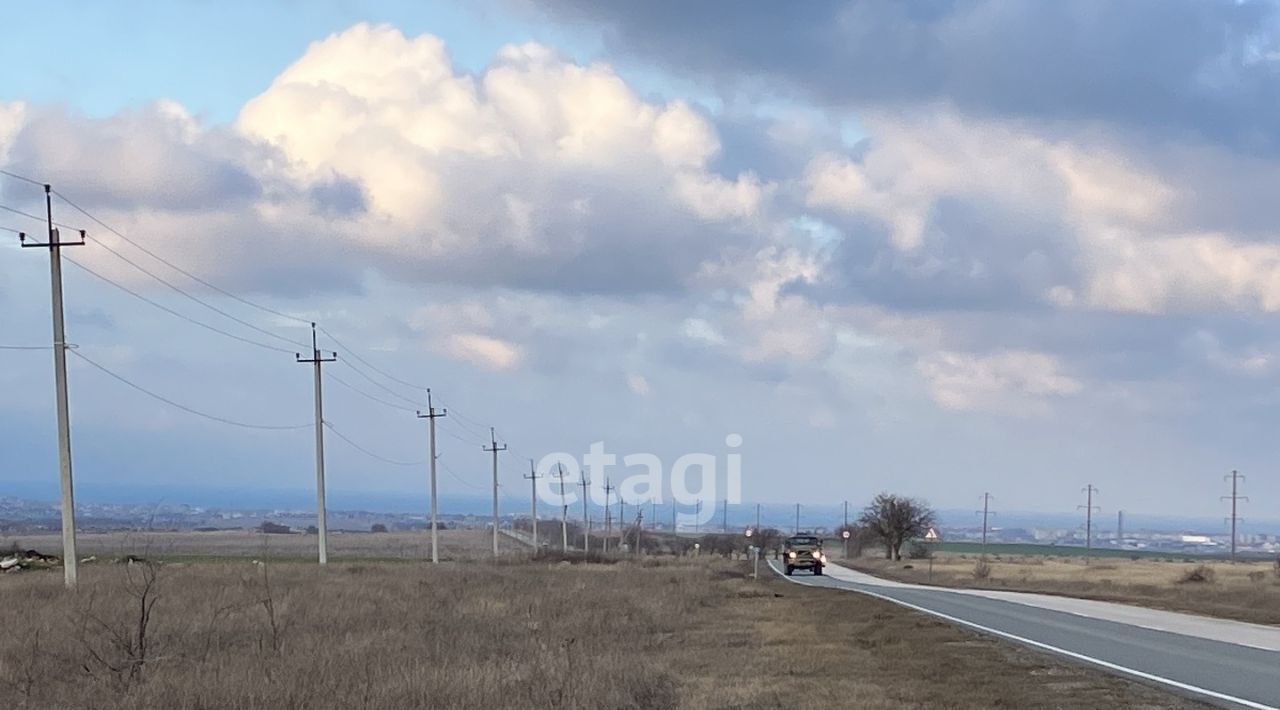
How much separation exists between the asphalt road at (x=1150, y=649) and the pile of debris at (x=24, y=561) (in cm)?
3363

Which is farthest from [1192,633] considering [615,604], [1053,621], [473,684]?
[473,684]

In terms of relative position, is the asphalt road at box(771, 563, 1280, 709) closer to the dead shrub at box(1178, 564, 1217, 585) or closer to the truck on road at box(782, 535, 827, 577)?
the dead shrub at box(1178, 564, 1217, 585)

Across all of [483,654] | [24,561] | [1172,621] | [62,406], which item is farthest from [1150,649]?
[24,561]

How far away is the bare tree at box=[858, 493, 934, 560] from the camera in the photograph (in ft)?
381

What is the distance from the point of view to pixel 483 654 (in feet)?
63.7

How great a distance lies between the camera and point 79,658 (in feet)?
59.0

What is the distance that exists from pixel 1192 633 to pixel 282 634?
16.6m

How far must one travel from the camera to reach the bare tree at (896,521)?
116 meters

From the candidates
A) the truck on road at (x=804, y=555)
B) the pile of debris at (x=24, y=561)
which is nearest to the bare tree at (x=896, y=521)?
the truck on road at (x=804, y=555)

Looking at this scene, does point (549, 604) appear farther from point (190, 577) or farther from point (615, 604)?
point (190, 577)

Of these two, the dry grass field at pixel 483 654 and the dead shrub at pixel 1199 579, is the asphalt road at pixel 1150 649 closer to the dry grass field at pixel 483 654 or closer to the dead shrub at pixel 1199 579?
the dry grass field at pixel 483 654

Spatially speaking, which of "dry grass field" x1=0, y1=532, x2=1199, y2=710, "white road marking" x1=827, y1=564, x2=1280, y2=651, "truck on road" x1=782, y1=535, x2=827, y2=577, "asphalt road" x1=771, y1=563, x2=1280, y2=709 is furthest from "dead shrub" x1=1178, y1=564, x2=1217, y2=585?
"dry grass field" x1=0, y1=532, x2=1199, y2=710

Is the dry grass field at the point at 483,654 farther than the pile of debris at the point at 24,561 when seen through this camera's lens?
No

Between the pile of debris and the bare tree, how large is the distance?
76191 mm
